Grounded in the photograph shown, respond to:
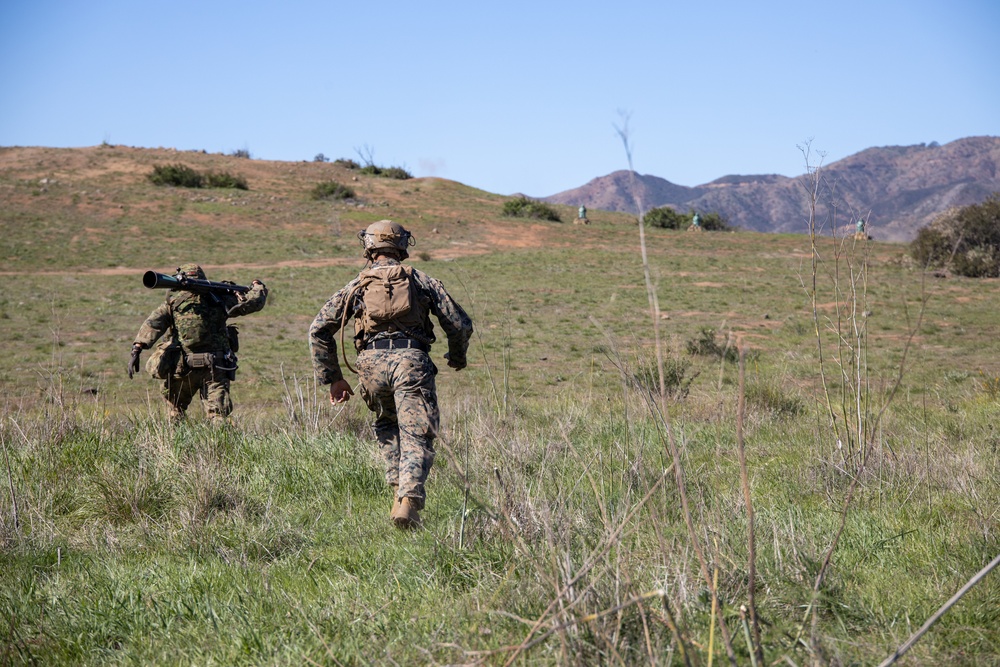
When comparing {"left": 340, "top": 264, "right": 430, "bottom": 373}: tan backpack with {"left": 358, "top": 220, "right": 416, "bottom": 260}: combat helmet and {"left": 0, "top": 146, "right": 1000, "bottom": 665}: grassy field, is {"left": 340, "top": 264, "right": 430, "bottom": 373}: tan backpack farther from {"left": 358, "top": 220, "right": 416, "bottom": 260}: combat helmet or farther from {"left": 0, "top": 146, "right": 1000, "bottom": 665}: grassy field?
{"left": 0, "top": 146, "right": 1000, "bottom": 665}: grassy field

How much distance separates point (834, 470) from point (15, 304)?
1951 cm

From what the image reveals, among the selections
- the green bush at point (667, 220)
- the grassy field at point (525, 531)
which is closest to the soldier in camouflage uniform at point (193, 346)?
the grassy field at point (525, 531)

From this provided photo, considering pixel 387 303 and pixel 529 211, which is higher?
pixel 529 211

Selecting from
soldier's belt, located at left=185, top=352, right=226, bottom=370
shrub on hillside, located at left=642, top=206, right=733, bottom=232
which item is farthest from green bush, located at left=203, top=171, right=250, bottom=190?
soldier's belt, located at left=185, top=352, right=226, bottom=370

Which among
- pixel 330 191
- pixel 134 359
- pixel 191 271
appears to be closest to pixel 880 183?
pixel 330 191

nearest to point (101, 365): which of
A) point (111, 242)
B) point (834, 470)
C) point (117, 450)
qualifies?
point (117, 450)

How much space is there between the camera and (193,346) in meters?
6.70

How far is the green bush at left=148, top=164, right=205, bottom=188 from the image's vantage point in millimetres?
40781

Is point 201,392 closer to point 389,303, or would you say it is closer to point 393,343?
point 393,343

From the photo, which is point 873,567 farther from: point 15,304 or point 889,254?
point 889,254

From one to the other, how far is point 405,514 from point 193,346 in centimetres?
341

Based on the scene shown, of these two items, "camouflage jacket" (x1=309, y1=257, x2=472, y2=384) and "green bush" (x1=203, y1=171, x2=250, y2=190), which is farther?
"green bush" (x1=203, y1=171, x2=250, y2=190)

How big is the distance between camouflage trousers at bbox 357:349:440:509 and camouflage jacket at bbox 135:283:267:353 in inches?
98.1

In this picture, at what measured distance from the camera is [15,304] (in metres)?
19.5
